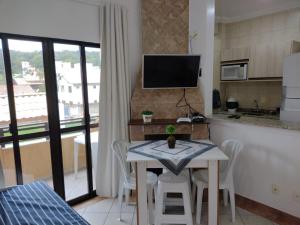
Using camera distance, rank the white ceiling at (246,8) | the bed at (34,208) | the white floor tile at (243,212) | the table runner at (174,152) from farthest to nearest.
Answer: the white ceiling at (246,8)
the white floor tile at (243,212)
the table runner at (174,152)
the bed at (34,208)

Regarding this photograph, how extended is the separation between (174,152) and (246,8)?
122 inches

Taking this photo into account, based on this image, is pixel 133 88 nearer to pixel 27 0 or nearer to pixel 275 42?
pixel 27 0

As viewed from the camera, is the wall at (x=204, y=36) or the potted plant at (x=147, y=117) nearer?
the potted plant at (x=147, y=117)

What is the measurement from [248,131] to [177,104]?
3.00 feet

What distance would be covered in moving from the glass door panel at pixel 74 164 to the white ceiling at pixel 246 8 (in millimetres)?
3006

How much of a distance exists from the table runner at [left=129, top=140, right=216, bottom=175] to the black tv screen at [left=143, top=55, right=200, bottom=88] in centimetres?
73

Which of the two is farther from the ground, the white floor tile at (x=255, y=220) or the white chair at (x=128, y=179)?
the white chair at (x=128, y=179)

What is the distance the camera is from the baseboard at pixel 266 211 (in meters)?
2.25

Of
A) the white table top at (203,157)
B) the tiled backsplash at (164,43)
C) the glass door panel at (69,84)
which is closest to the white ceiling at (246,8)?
the tiled backsplash at (164,43)

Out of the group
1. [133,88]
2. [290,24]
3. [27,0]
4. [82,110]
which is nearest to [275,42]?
[290,24]

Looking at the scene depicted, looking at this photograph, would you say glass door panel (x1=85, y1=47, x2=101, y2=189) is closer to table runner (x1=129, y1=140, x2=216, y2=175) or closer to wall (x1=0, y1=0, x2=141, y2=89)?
wall (x1=0, y1=0, x2=141, y2=89)

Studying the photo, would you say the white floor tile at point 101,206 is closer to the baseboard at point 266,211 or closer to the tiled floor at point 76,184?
the tiled floor at point 76,184

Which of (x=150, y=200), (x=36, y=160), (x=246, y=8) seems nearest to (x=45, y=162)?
(x=36, y=160)

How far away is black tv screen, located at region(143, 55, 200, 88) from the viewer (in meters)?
2.64
